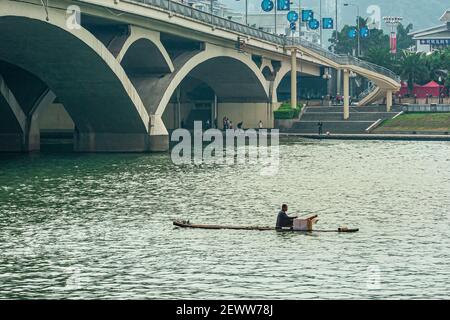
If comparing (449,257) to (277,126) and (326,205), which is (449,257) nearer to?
(326,205)

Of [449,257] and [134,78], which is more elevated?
[134,78]

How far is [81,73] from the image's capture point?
9450 cm

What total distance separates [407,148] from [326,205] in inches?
2030

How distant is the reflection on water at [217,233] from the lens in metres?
41.7

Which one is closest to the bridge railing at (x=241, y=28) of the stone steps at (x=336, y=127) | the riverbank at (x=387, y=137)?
the stone steps at (x=336, y=127)

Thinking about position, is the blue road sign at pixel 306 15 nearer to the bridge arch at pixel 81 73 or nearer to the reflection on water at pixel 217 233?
the bridge arch at pixel 81 73

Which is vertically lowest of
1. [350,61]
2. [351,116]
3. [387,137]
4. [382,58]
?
[387,137]

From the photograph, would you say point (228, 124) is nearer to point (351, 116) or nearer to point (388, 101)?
point (351, 116)

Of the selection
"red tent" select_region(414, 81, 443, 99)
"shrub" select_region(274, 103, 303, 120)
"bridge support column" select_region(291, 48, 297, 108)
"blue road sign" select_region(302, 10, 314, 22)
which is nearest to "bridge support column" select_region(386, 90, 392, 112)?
"shrub" select_region(274, 103, 303, 120)

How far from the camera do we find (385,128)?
5502 inches

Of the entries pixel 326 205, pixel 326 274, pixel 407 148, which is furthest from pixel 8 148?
pixel 326 274

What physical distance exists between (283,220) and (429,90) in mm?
120048

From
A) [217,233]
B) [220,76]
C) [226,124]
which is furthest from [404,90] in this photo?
[217,233]

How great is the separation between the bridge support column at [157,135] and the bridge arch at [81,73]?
26.5 inches
